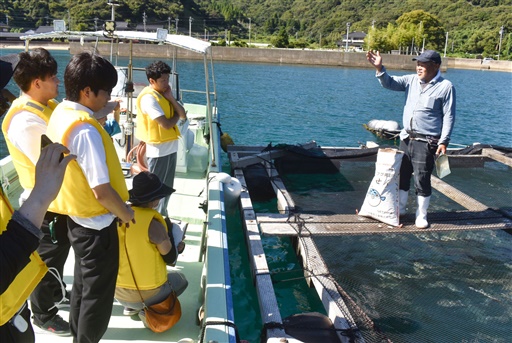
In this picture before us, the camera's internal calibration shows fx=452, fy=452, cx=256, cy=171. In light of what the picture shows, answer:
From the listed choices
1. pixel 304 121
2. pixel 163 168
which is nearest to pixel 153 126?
pixel 163 168

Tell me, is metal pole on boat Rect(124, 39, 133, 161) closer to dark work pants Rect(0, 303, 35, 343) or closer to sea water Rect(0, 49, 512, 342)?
sea water Rect(0, 49, 512, 342)

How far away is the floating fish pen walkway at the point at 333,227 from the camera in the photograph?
4098mm

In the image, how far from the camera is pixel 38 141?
2830mm

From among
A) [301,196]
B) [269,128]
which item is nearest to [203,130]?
[301,196]

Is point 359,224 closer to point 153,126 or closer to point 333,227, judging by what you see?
point 333,227

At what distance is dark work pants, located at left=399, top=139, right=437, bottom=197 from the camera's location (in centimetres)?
517

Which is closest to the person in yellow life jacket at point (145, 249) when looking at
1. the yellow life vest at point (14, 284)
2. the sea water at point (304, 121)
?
the yellow life vest at point (14, 284)

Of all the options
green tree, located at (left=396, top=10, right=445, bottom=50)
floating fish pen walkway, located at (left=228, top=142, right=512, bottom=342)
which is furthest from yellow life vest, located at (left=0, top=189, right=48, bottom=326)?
green tree, located at (left=396, top=10, right=445, bottom=50)

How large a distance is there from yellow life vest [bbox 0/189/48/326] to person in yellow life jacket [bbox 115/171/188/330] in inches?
37.1

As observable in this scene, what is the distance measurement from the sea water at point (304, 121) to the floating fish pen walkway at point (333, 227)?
0.26 metres

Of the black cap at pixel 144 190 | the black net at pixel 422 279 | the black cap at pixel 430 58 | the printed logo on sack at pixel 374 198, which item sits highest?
the black cap at pixel 430 58

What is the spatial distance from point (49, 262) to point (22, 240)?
155 centimetres

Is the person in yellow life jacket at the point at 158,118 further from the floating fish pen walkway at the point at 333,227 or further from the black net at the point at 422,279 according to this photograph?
the black net at the point at 422,279

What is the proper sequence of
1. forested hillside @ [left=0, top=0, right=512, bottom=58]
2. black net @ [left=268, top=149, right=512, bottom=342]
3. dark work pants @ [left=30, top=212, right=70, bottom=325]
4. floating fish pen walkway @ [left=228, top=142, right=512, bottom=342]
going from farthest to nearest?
forested hillside @ [left=0, top=0, right=512, bottom=58]
black net @ [left=268, top=149, right=512, bottom=342]
floating fish pen walkway @ [left=228, top=142, right=512, bottom=342]
dark work pants @ [left=30, top=212, right=70, bottom=325]
